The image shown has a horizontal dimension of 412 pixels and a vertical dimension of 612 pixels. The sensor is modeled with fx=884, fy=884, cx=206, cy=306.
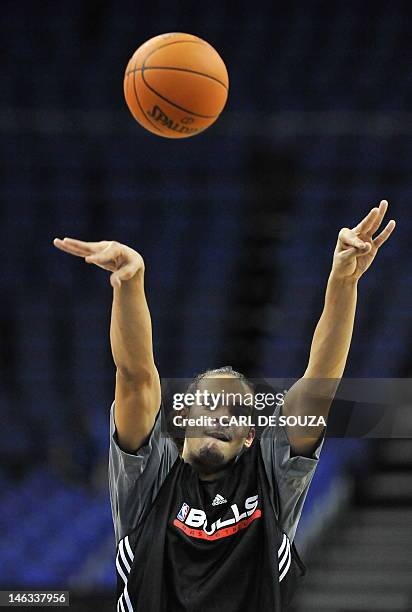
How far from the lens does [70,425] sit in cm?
648

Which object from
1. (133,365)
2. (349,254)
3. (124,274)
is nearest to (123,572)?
(133,365)

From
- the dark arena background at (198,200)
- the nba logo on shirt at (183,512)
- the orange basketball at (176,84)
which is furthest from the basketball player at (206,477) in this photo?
the dark arena background at (198,200)

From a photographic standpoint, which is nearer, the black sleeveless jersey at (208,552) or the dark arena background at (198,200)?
the black sleeveless jersey at (208,552)

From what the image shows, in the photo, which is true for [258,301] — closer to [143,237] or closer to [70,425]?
[143,237]

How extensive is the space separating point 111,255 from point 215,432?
0.50m

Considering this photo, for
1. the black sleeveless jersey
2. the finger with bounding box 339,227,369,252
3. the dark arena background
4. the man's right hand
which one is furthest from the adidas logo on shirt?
the dark arena background

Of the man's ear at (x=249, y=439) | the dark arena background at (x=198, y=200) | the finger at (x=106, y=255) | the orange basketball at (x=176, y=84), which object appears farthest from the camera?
the dark arena background at (x=198, y=200)

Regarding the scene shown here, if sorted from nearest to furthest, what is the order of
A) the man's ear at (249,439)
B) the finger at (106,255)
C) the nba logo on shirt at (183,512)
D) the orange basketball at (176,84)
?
the finger at (106,255), the nba logo on shirt at (183,512), the man's ear at (249,439), the orange basketball at (176,84)

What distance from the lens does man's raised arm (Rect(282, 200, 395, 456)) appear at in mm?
2225

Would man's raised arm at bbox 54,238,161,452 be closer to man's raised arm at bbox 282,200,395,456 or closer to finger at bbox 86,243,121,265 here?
finger at bbox 86,243,121,265

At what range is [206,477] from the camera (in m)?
2.20

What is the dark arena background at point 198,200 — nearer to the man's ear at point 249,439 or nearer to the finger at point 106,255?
the man's ear at point 249,439

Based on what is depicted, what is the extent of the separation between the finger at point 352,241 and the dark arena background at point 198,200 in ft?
13.8

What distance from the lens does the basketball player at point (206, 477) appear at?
2.08 meters
